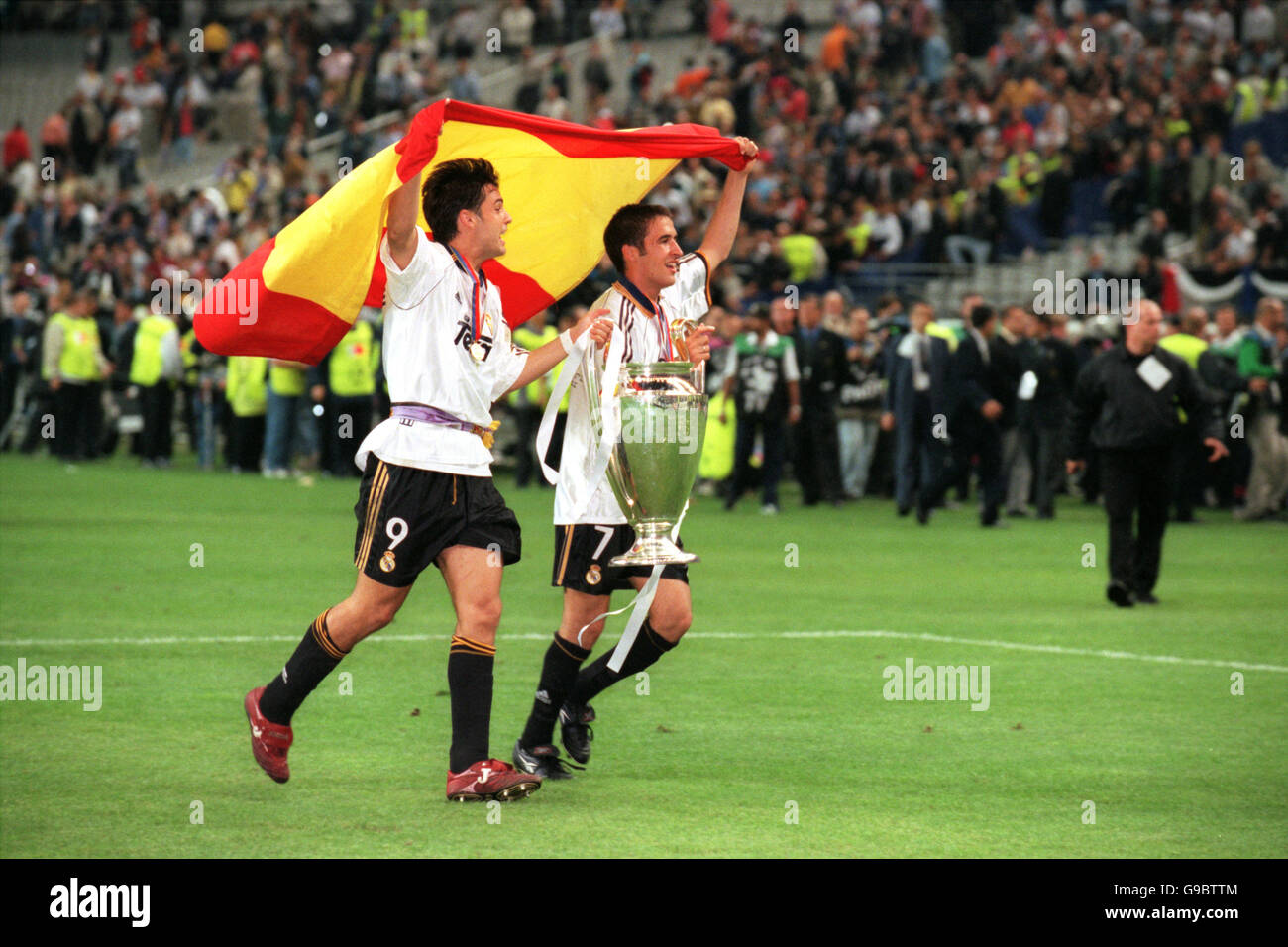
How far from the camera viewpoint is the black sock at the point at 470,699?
23.0 feet

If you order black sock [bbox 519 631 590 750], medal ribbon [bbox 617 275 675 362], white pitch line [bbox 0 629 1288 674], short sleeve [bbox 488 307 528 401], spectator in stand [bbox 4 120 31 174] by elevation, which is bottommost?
white pitch line [bbox 0 629 1288 674]

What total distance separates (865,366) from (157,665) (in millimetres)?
13916

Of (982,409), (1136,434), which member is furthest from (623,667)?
(982,409)

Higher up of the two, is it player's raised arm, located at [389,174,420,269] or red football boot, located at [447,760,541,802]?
player's raised arm, located at [389,174,420,269]

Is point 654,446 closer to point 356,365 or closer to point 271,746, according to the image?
point 271,746

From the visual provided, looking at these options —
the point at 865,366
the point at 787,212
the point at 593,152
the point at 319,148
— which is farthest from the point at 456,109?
the point at 319,148

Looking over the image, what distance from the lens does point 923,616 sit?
12734mm

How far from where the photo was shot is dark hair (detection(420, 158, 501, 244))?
7133 mm

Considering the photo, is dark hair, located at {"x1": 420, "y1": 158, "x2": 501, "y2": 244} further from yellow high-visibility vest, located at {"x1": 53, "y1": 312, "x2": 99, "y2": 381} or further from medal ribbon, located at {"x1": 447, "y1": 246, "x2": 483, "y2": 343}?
yellow high-visibility vest, located at {"x1": 53, "y1": 312, "x2": 99, "y2": 381}

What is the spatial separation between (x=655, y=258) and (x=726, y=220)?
26.0 inches

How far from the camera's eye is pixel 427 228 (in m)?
7.44

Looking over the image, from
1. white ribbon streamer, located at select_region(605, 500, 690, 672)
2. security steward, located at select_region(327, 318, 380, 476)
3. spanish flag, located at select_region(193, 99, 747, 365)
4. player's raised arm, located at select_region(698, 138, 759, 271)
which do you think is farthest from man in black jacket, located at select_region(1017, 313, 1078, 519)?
white ribbon streamer, located at select_region(605, 500, 690, 672)

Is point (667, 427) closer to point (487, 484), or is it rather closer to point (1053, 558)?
point (487, 484)

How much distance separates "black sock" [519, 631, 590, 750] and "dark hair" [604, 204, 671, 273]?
4.81 ft
